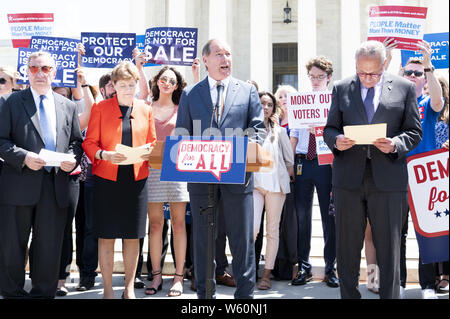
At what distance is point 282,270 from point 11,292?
3.35 meters

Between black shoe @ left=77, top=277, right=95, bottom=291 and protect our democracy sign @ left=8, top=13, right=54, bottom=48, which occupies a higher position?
protect our democracy sign @ left=8, top=13, right=54, bottom=48

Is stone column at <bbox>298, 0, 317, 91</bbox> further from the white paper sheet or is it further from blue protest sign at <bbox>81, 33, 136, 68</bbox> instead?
the white paper sheet

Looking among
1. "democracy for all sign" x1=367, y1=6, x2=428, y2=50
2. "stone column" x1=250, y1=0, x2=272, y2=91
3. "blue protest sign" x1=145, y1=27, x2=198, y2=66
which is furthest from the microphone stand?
"stone column" x1=250, y1=0, x2=272, y2=91

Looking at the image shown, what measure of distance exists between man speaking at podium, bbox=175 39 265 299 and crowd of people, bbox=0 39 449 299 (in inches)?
0.5

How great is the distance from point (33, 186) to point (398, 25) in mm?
4776

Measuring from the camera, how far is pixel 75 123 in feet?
18.9

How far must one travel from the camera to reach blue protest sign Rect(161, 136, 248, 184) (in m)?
4.15

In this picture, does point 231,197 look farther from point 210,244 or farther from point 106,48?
point 106,48

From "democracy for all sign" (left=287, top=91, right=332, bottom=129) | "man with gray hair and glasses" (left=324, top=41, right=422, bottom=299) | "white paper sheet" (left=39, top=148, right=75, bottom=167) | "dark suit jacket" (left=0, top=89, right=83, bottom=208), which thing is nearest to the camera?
"man with gray hair and glasses" (left=324, top=41, right=422, bottom=299)

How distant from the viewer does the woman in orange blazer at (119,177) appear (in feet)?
17.9

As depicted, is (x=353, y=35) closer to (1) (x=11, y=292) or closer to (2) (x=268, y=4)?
(2) (x=268, y=4)

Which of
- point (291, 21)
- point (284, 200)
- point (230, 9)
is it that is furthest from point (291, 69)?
point (284, 200)

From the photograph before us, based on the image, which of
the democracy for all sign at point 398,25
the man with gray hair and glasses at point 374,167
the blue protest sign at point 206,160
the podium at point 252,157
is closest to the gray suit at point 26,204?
the podium at point 252,157

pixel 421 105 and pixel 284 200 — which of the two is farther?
pixel 284 200
